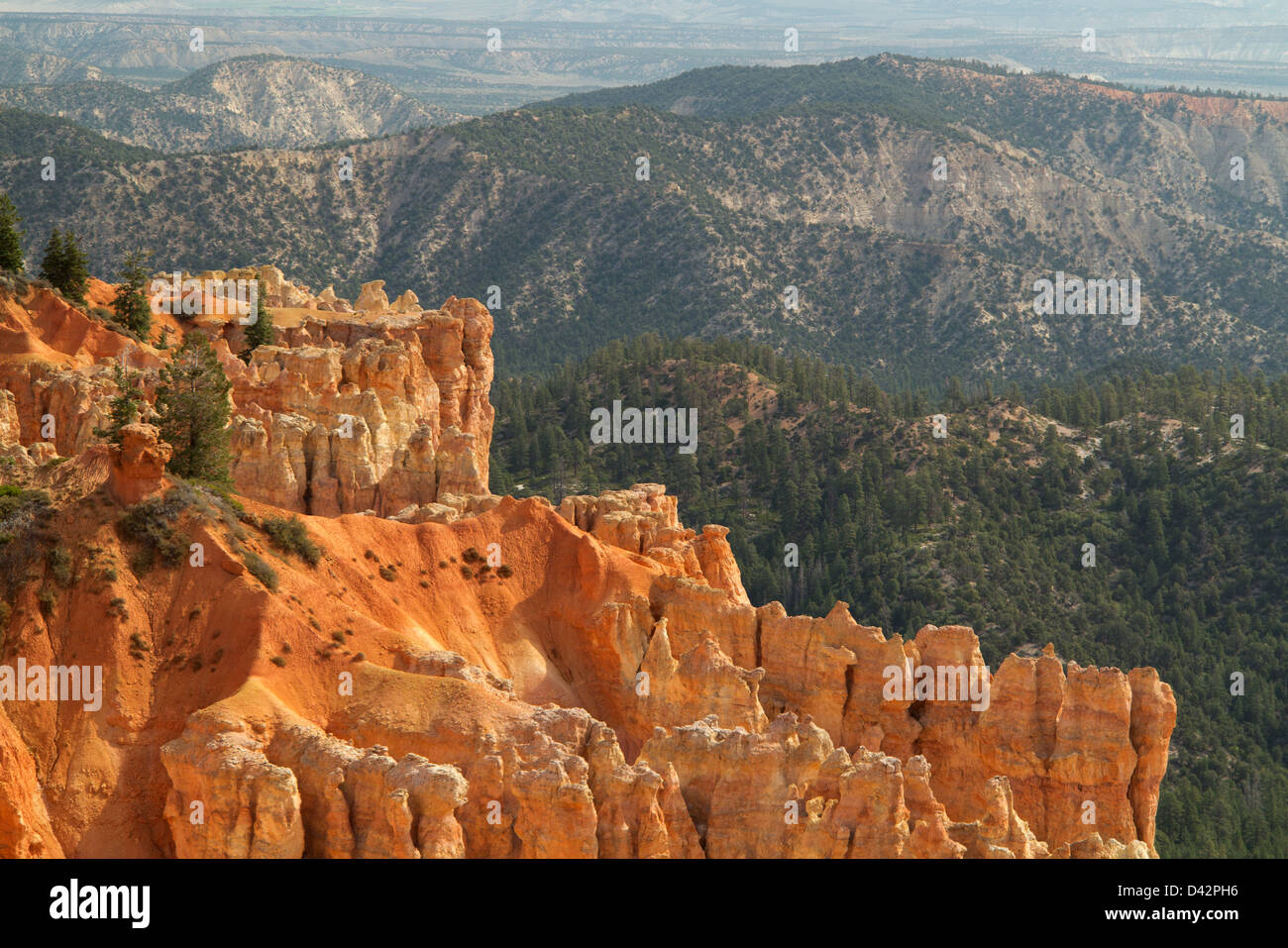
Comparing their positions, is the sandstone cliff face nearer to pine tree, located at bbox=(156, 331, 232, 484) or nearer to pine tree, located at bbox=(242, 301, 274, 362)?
pine tree, located at bbox=(242, 301, 274, 362)

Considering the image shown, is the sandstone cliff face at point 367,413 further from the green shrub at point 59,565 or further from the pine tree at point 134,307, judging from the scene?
the green shrub at point 59,565

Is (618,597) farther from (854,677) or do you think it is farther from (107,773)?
(107,773)

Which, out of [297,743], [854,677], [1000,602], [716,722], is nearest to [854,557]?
[1000,602]

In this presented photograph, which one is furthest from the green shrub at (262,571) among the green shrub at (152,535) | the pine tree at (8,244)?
the pine tree at (8,244)

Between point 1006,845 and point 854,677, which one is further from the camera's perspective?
point 854,677

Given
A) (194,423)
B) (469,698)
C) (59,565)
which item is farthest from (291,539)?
(469,698)
